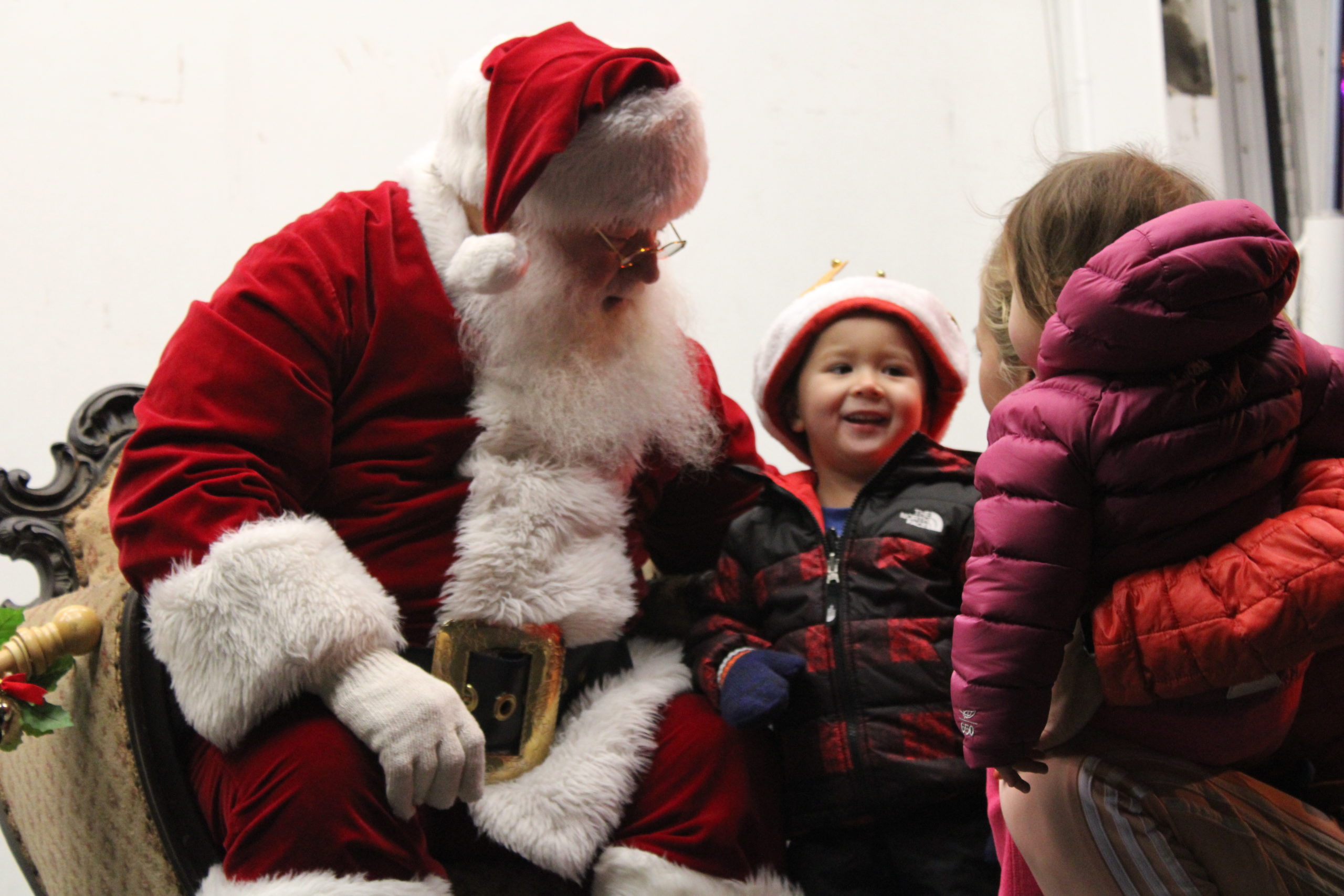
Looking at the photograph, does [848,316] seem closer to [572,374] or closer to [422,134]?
[572,374]

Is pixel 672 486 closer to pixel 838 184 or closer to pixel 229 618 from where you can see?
pixel 229 618

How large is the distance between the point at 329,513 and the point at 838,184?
1.64 m

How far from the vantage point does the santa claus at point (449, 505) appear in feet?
3.74

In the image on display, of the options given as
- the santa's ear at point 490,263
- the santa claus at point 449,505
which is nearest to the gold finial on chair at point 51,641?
the santa claus at point 449,505

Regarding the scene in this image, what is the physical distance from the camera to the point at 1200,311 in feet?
3.01

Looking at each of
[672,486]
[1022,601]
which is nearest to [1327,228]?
[672,486]

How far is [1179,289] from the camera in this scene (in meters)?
0.91

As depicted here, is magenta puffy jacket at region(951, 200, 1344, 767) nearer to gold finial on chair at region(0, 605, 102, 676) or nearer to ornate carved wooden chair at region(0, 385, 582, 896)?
ornate carved wooden chair at region(0, 385, 582, 896)

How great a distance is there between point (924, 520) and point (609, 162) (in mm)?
608

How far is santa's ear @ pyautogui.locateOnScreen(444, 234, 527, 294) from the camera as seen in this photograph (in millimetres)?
1349

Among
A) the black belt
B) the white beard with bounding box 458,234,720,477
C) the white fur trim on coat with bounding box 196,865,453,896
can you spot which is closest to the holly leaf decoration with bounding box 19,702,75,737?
the white fur trim on coat with bounding box 196,865,453,896

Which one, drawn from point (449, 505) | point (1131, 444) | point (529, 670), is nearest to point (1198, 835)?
point (1131, 444)

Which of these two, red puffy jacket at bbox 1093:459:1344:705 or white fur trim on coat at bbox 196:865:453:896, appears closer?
red puffy jacket at bbox 1093:459:1344:705

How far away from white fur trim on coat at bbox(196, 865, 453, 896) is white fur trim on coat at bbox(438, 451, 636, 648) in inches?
12.3
